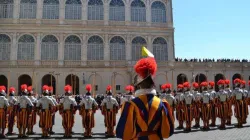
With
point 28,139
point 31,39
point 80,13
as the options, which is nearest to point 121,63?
point 80,13

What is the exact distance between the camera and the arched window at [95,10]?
113ft

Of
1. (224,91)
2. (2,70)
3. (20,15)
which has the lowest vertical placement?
(224,91)

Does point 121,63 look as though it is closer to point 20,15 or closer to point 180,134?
point 20,15

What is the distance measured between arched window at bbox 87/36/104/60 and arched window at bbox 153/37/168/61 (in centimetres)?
704

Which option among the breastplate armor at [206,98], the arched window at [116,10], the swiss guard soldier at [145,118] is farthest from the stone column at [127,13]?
the swiss guard soldier at [145,118]

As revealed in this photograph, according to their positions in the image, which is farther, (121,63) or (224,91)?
(121,63)

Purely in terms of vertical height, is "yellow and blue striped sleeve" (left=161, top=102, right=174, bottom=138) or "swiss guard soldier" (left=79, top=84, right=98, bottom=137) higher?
"yellow and blue striped sleeve" (left=161, top=102, right=174, bottom=138)

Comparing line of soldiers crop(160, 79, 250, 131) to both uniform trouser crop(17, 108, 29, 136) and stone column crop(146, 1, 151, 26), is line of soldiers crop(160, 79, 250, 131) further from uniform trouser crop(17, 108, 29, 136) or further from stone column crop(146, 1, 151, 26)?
stone column crop(146, 1, 151, 26)

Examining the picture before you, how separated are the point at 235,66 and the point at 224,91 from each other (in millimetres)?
25061

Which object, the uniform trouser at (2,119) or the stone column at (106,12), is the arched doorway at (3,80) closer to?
the stone column at (106,12)

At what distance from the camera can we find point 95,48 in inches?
1331

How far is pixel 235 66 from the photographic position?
35.8 m

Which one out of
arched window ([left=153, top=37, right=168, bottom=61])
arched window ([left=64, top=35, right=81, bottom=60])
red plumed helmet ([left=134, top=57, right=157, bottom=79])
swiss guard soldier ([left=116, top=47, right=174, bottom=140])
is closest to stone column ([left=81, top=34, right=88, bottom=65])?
arched window ([left=64, top=35, right=81, bottom=60])

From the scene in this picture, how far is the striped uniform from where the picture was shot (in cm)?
389
